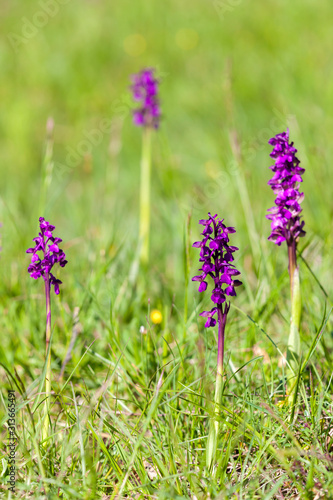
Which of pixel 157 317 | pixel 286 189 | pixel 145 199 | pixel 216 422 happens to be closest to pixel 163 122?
pixel 145 199

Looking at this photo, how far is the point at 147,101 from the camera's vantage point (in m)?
3.58

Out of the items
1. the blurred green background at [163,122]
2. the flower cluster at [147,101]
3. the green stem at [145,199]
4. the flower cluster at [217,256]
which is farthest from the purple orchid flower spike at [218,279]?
the flower cluster at [147,101]

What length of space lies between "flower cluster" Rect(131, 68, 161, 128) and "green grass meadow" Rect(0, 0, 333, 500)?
0.23m

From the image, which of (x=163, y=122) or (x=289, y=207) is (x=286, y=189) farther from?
(x=163, y=122)

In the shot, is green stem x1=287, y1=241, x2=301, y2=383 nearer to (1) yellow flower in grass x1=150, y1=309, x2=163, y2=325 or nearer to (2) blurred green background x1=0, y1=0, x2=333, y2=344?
(2) blurred green background x1=0, y1=0, x2=333, y2=344

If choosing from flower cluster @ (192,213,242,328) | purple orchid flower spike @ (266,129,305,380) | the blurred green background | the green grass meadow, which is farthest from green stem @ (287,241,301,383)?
the blurred green background

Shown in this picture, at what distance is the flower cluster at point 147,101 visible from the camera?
3576 mm

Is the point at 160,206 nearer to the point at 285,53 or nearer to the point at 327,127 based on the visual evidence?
the point at 327,127

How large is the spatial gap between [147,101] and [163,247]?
1.14 m

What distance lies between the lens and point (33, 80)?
8188mm

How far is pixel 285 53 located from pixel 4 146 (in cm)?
419

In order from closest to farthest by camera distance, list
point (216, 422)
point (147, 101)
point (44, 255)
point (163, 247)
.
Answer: point (216, 422) → point (44, 255) → point (147, 101) → point (163, 247)

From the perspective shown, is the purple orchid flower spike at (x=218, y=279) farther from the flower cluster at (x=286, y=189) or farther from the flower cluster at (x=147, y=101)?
the flower cluster at (x=147, y=101)

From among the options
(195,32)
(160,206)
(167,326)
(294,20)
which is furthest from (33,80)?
(167,326)
